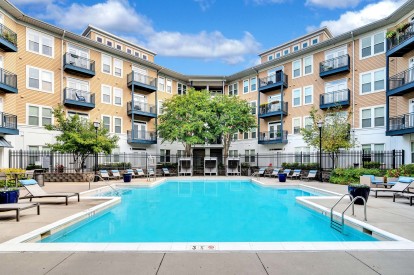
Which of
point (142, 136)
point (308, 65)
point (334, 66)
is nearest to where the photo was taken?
point (334, 66)

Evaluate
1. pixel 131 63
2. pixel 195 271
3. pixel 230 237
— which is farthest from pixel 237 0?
pixel 195 271

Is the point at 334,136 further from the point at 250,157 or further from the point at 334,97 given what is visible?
the point at 250,157

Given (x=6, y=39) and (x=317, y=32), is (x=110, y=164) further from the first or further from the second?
(x=317, y=32)

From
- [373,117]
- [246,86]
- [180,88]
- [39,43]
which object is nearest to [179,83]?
[180,88]

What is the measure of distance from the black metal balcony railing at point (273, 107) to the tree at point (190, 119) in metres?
7.04

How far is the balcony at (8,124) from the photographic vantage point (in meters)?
19.5

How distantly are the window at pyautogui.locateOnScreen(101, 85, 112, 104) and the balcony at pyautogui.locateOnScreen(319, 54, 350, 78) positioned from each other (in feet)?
71.9

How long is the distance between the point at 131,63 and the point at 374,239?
30267 millimetres

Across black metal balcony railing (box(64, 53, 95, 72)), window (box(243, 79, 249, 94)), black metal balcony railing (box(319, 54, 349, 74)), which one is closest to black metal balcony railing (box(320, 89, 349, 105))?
black metal balcony railing (box(319, 54, 349, 74))

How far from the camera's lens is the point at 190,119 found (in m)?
28.8

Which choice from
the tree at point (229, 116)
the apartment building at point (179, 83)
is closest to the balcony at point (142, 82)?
the apartment building at point (179, 83)

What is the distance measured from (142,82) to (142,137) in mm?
6346

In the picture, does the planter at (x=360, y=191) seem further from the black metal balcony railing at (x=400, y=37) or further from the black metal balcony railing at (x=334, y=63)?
the black metal balcony railing at (x=334, y=63)

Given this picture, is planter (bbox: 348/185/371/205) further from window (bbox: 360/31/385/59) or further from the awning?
the awning
